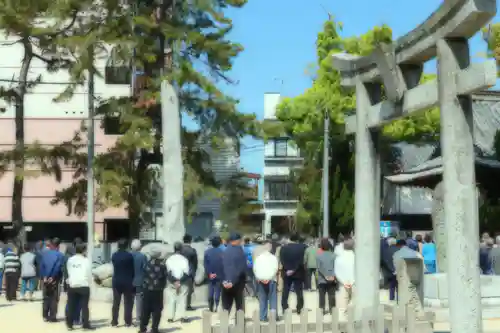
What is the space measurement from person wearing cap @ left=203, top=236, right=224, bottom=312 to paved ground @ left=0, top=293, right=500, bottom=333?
54 cm

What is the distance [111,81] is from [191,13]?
14.6 metres

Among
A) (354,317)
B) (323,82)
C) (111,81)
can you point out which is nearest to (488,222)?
(323,82)

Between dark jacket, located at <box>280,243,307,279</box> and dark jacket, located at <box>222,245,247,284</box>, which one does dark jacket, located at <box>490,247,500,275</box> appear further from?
dark jacket, located at <box>222,245,247,284</box>

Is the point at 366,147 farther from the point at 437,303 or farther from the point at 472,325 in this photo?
the point at 437,303

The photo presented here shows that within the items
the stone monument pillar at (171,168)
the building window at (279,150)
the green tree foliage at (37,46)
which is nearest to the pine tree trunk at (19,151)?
the green tree foliage at (37,46)

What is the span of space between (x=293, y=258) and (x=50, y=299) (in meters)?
5.27

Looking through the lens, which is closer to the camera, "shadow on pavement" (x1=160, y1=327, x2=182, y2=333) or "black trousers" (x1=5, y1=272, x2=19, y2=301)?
"shadow on pavement" (x1=160, y1=327, x2=182, y2=333)

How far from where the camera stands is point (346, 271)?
589 inches

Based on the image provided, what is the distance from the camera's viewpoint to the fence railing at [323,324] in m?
10.6

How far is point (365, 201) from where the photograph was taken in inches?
482

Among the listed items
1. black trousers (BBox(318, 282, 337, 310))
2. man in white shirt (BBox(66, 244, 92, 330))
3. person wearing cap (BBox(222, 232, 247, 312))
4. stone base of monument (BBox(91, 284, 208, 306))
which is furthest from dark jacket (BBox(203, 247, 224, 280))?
stone base of monument (BBox(91, 284, 208, 306))

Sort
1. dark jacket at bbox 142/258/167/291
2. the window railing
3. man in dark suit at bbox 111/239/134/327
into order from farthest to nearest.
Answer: the window railing < man in dark suit at bbox 111/239/134/327 < dark jacket at bbox 142/258/167/291

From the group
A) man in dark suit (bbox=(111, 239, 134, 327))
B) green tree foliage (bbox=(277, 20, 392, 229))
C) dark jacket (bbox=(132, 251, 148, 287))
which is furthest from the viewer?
green tree foliage (bbox=(277, 20, 392, 229))

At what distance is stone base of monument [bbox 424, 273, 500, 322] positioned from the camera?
16016 millimetres
